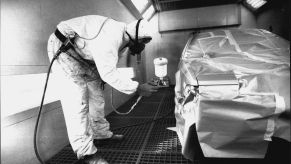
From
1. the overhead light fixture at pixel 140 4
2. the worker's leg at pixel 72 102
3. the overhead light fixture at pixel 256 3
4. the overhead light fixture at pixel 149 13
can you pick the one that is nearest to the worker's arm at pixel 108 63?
the worker's leg at pixel 72 102

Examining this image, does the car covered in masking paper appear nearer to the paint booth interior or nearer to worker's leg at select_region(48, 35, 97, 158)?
the paint booth interior

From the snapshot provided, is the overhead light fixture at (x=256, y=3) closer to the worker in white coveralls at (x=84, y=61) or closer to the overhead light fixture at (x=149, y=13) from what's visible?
the overhead light fixture at (x=149, y=13)

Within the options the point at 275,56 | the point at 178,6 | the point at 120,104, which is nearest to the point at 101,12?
the point at 120,104

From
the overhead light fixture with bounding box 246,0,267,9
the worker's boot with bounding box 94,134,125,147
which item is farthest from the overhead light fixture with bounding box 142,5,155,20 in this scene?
the worker's boot with bounding box 94,134,125,147

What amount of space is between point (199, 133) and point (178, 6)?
19.3ft

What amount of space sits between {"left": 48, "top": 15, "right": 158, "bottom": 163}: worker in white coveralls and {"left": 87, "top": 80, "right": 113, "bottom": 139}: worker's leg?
0.22 meters

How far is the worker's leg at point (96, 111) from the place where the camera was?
1981 mm

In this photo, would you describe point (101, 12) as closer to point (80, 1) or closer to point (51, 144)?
point (80, 1)

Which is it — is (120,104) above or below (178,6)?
below

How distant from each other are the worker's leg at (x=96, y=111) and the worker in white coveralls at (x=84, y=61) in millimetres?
219

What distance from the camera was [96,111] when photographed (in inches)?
79.5

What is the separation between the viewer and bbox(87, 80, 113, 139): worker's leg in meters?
1.98

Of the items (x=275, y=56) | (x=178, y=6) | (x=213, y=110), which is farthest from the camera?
(x=178, y=6)

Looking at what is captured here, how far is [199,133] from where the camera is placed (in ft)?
3.80
